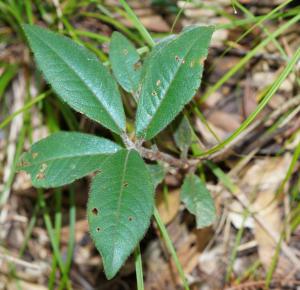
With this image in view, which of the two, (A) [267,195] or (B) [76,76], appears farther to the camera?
(A) [267,195]

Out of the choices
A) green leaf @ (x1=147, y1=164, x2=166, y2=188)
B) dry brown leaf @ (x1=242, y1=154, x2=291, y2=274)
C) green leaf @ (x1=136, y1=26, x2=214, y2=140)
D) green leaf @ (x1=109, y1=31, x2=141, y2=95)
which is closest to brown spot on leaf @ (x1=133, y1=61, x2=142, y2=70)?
green leaf @ (x1=109, y1=31, x2=141, y2=95)

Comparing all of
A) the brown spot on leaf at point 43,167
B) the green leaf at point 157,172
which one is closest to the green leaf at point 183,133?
the green leaf at point 157,172

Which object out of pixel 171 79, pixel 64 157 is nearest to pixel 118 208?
pixel 64 157

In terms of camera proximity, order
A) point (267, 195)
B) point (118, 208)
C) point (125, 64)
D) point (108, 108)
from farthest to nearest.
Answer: point (267, 195) < point (125, 64) < point (108, 108) < point (118, 208)

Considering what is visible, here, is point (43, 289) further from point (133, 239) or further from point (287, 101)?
point (287, 101)

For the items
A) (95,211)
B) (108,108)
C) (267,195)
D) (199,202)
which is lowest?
(267,195)

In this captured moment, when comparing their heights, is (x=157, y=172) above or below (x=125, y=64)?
below

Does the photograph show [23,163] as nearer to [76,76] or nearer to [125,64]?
[76,76]

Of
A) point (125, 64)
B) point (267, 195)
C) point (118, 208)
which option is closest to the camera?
point (118, 208)
